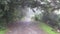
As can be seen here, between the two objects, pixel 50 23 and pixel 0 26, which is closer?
pixel 0 26

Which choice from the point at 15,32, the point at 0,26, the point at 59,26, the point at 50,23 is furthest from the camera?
the point at 50,23

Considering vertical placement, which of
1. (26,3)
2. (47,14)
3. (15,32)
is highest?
(26,3)

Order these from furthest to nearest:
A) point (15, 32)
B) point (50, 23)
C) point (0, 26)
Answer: point (50, 23)
point (0, 26)
point (15, 32)

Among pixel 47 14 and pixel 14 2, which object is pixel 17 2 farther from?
pixel 47 14

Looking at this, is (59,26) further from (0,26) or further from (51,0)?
(0,26)

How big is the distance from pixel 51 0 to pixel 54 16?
166 cm

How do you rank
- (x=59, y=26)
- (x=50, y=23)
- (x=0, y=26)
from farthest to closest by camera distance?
(x=50, y=23) → (x=59, y=26) → (x=0, y=26)

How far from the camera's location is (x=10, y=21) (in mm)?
14820

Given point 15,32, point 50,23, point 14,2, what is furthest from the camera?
point 50,23

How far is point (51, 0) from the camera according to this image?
49.2 ft

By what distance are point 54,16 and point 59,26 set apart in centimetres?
132

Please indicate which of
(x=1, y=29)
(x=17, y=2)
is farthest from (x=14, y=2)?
(x=1, y=29)

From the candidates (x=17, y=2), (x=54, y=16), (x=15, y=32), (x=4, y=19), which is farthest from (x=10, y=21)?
(x=54, y=16)

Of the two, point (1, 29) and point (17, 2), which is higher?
point (17, 2)
